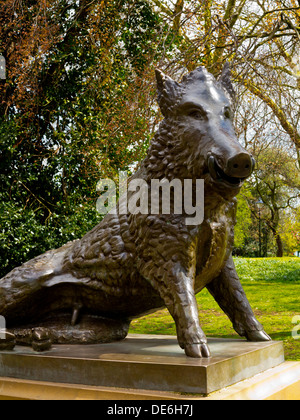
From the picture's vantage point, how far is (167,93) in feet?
9.57

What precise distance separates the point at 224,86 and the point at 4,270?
215 inches

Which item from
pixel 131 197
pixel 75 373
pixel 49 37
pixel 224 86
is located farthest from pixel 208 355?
pixel 49 37

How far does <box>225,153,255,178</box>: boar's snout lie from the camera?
2437mm

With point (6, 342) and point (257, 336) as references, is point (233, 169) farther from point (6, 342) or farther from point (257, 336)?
point (6, 342)

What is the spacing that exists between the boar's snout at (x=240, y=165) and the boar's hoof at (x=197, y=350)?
0.90 meters

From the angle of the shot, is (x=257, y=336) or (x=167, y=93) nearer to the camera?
(x=167, y=93)

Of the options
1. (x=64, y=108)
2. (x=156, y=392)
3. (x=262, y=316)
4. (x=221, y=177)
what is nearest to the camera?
(x=156, y=392)

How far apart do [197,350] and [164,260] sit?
0.53m

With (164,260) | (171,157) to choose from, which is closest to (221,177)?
(171,157)

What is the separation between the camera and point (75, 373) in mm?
2613

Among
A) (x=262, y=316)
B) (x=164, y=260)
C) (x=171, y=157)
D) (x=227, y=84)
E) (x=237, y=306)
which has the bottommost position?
(x=262, y=316)

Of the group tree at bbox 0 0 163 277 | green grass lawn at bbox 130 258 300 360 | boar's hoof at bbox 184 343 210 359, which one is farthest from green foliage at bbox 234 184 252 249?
boar's hoof at bbox 184 343 210 359

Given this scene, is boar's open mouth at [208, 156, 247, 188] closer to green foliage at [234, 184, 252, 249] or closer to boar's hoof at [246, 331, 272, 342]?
boar's hoof at [246, 331, 272, 342]

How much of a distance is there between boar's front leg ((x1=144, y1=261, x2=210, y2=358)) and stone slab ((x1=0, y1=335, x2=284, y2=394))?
8cm
